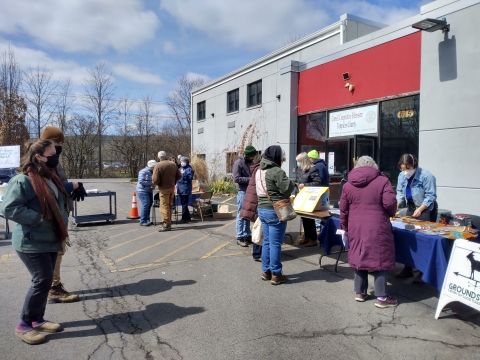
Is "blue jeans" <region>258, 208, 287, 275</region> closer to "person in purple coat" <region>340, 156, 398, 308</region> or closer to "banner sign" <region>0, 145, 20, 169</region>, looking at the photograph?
"person in purple coat" <region>340, 156, 398, 308</region>

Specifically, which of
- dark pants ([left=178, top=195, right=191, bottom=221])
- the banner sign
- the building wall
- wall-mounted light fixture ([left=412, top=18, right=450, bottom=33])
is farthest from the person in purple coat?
the banner sign

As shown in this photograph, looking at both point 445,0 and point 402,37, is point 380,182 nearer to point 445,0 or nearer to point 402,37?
point 445,0

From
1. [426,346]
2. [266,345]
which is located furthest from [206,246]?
[426,346]

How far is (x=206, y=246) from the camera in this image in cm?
760

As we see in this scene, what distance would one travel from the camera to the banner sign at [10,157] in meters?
13.5

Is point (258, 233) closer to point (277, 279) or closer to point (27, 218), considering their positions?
point (277, 279)

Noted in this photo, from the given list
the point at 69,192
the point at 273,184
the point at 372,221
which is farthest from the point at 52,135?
the point at 372,221

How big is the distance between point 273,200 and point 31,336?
3.12m

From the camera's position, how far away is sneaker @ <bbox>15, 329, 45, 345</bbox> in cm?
362

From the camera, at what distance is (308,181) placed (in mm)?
7473

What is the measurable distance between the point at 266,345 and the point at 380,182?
2200 millimetres

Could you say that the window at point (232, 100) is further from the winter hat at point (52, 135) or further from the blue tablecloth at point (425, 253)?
the blue tablecloth at point (425, 253)

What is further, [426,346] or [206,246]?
[206,246]

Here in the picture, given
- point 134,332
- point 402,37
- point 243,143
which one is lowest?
point 134,332
